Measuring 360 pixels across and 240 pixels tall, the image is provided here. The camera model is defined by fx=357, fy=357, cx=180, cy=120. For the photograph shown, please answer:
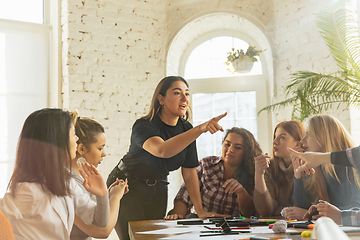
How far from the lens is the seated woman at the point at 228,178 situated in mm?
2331

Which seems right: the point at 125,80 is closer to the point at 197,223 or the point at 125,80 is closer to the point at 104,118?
the point at 104,118

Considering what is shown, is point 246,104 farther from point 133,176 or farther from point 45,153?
point 45,153

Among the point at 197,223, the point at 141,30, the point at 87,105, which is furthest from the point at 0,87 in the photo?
the point at 197,223

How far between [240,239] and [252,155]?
136 cm

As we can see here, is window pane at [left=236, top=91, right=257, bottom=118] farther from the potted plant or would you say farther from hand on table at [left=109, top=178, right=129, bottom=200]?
hand on table at [left=109, top=178, right=129, bottom=200]

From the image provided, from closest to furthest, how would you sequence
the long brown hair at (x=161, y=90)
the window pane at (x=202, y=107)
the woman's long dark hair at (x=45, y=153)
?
the woman's long dark hair at (x=45, y=153) < the long brown hair at (x=161, y=90) < the window pane at (x=202, y=107)

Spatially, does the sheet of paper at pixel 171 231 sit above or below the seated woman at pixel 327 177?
below

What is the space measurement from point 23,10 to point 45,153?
2.95m

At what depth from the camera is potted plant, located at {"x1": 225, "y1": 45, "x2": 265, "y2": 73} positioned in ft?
12.9

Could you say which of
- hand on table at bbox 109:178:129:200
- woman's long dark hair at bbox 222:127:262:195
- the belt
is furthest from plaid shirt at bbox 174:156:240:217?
hand on table at bbox 109:178:129:200

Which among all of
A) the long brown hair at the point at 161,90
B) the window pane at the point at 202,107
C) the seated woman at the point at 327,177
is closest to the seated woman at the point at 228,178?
the seated woman at the point at 327,177

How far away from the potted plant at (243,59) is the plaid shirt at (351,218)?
2716mm

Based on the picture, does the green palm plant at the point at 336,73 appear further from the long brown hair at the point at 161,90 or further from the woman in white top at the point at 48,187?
the woman in white top at the point at 48,187

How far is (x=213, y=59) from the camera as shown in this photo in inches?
167
